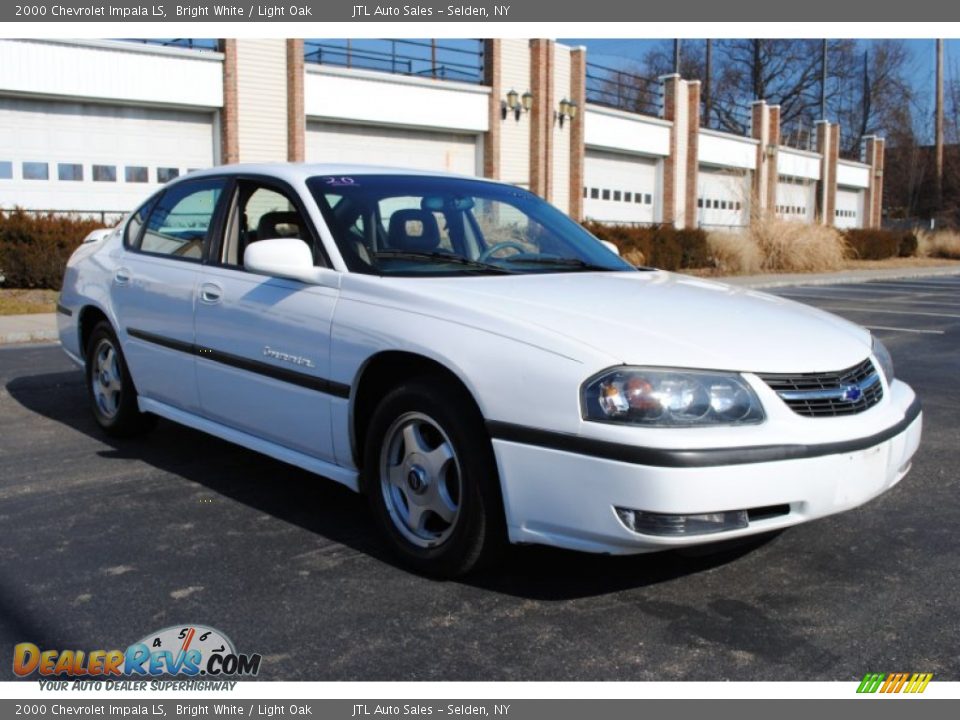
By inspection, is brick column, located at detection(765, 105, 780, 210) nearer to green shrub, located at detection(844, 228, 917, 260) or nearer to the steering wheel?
green shrub, located at detection(844, 228, 917, 260)

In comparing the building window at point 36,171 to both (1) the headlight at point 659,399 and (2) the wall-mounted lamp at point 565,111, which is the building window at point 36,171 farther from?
(1) the headlight at point 659,399

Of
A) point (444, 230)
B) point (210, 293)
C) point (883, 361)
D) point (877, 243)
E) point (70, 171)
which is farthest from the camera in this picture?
point (877, 243)

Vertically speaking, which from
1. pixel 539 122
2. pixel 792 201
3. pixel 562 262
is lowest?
pixel 562 262

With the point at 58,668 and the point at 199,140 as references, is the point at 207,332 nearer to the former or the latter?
the point at 58,668

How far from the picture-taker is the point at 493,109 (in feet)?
103

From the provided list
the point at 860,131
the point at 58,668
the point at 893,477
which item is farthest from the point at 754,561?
the point at 860,131

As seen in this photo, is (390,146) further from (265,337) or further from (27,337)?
(265,337)

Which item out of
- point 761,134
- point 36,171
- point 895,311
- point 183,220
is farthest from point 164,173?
point 761,134

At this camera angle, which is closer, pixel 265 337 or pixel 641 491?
pixel 641 491

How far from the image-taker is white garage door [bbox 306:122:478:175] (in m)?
27.4

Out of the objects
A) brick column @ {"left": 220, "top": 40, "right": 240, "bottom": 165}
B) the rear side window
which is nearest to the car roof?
the rear side window

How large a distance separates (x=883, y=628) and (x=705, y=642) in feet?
2.10

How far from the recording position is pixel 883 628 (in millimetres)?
3506

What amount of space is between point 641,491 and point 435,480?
0.89m
